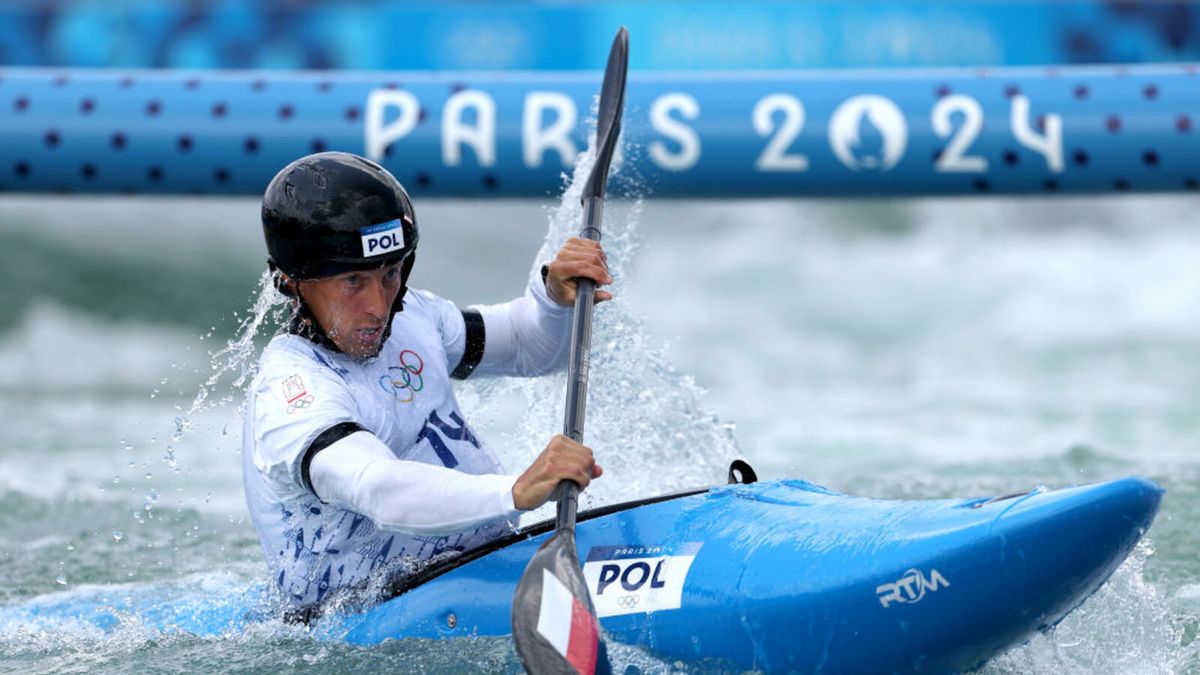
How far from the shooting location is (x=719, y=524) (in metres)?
3.10

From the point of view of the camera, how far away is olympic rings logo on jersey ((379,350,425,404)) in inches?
130

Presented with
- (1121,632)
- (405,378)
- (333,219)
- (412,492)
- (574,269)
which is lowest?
(1121,632)

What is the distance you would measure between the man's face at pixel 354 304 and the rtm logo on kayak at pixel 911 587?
3.53 ft

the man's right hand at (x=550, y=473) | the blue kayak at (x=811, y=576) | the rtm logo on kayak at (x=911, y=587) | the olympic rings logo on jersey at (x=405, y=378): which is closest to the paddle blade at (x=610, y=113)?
the olympic rings logo on jersey at (x=405, y=378)

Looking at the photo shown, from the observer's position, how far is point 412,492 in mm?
2963

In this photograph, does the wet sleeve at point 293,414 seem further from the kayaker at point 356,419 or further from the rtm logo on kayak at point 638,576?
the rtm logo on kayak at point 638,576

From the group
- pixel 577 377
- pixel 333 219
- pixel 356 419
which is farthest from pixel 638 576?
pixel 333 219

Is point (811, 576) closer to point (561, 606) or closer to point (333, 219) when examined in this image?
point (561, 606)

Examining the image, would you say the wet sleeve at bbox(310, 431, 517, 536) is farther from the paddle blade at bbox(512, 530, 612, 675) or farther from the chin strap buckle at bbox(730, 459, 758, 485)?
the chin strap buckle at bbox(730, 459, 758, 485)

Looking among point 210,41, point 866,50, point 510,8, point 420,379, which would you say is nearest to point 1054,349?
point 866,50

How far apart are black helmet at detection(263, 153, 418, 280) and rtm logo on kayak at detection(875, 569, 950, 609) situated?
3.61 ft

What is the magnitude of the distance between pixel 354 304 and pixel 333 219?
0.17 m

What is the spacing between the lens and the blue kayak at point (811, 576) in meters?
2.64

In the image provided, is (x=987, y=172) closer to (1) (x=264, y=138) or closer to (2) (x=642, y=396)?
(2) (x=642, y=396)
